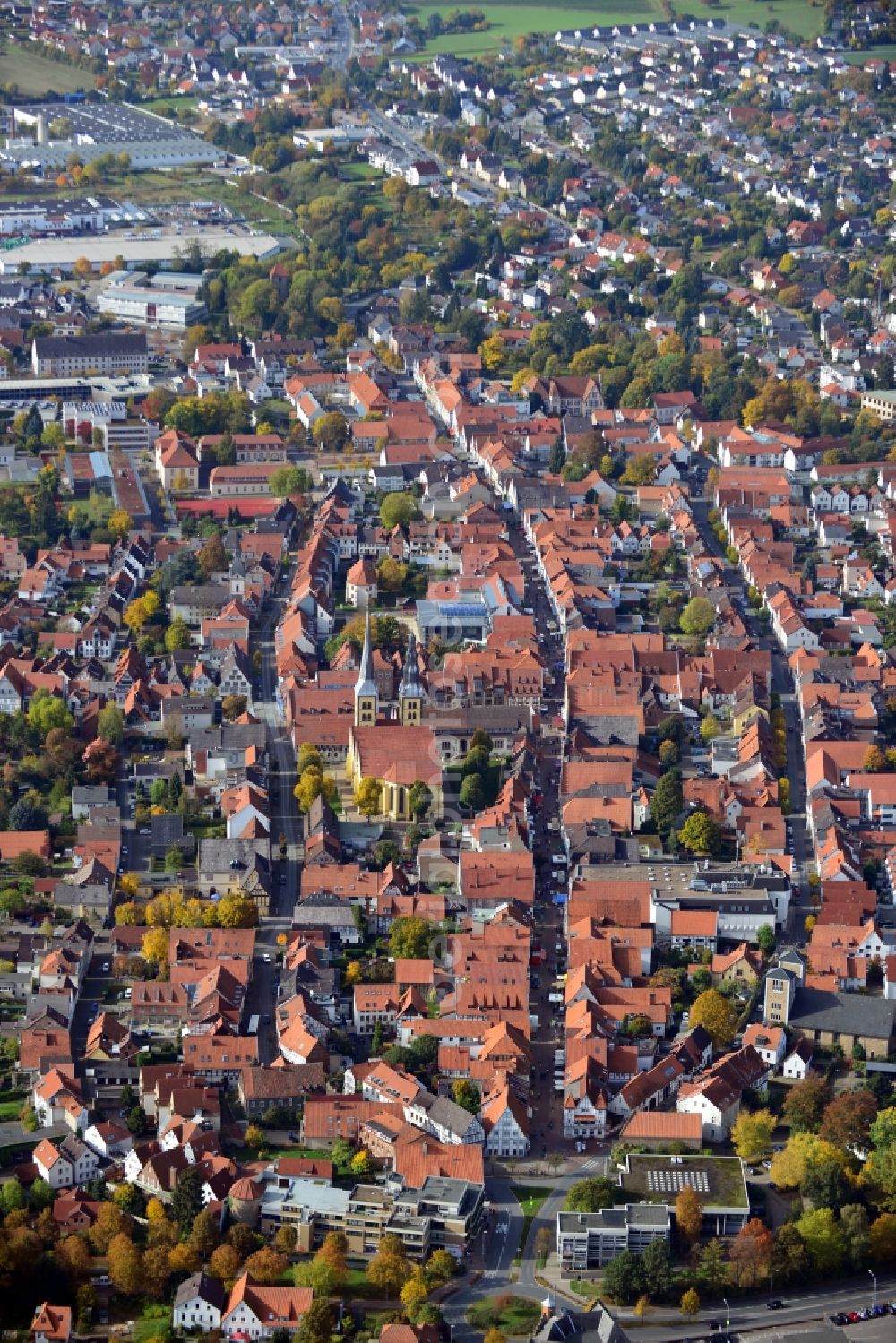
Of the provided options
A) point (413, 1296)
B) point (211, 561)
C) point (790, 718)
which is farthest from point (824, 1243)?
point (211, 561)

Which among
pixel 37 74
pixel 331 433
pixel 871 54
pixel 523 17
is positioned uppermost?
pixel 331 433

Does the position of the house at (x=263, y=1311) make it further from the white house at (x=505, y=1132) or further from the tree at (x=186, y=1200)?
the white house at (x=505, y=1132)

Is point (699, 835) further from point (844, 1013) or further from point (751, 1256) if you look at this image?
point (751, 1256)

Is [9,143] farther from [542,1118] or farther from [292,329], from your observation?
[542,1118]

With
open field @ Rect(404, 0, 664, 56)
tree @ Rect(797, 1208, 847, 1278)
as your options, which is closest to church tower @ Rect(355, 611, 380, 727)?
tree @ Rect(797, 1208, 847, 1278)

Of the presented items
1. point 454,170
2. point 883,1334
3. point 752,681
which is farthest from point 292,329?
point 883,1334

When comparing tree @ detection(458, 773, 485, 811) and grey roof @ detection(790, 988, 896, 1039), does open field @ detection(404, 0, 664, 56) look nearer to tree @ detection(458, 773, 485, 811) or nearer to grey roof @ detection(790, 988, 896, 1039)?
tree @ detection(458, 773, 485, 811)
